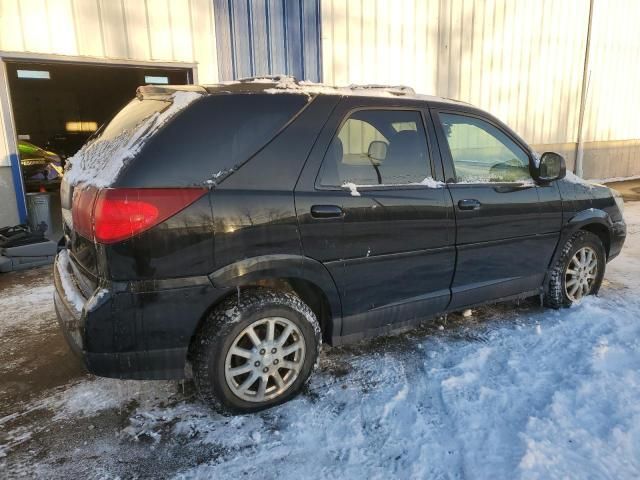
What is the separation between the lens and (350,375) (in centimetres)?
321

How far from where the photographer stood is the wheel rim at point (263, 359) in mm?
2686

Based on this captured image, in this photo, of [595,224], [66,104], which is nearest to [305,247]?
[595,224]

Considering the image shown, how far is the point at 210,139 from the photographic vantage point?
2547 millimetres

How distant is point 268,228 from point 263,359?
2.43ft

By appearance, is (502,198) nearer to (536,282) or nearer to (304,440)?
(536,282)

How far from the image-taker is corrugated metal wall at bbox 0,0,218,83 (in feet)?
20.4

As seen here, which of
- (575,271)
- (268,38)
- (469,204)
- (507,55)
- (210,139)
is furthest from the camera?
(507,55)

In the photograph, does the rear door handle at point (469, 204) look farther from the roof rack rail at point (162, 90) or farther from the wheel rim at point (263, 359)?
the roof rack rail at point (162, 90)

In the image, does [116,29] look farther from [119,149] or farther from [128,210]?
[128,210]

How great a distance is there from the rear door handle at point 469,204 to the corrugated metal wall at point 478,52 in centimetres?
603

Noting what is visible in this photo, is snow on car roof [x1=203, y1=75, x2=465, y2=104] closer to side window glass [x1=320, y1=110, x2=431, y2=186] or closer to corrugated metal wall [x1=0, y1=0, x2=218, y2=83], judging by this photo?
side window glass [x1=320, y1=110, x2=431, y2=186]

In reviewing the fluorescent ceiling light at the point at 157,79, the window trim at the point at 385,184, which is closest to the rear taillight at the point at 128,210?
the window trim at the point at 385,184

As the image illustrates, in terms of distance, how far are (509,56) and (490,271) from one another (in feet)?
31.2

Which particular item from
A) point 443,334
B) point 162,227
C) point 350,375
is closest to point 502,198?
point 443,334
